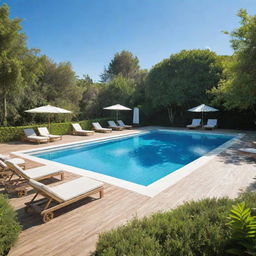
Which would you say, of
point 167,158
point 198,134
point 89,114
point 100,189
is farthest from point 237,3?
point 89,114

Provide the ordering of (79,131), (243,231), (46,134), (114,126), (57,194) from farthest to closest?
(114,126), (79,131), (46,134), (57,194), (243,231)

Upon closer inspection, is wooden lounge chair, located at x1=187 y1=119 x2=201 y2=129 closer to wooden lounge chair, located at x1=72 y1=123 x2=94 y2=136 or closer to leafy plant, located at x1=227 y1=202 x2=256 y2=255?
wooden lounge chair, located at x1=72 y1=123 x2=94 y2=136

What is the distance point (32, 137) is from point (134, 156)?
5935 mm

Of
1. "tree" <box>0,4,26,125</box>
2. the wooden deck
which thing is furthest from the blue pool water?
"tree" <box>0,4,26,125</box>

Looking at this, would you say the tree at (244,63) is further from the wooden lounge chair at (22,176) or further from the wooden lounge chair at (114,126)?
the wooden lounge chair at (22,176)

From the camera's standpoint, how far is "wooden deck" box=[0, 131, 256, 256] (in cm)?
260

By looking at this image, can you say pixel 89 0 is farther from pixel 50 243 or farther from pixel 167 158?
pixel 50 243

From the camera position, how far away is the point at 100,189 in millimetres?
4062

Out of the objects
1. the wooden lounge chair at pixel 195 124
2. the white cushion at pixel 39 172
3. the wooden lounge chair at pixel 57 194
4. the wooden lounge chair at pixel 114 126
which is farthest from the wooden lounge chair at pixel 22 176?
the wooden lounge chair at pixel 195 124

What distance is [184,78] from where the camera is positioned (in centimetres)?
1714

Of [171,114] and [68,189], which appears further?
[171,114]

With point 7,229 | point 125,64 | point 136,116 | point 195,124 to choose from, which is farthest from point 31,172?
point 125,64

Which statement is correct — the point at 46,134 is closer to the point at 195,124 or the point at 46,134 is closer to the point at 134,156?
the point at 134,156

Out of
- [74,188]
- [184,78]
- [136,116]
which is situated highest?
[184,78]
